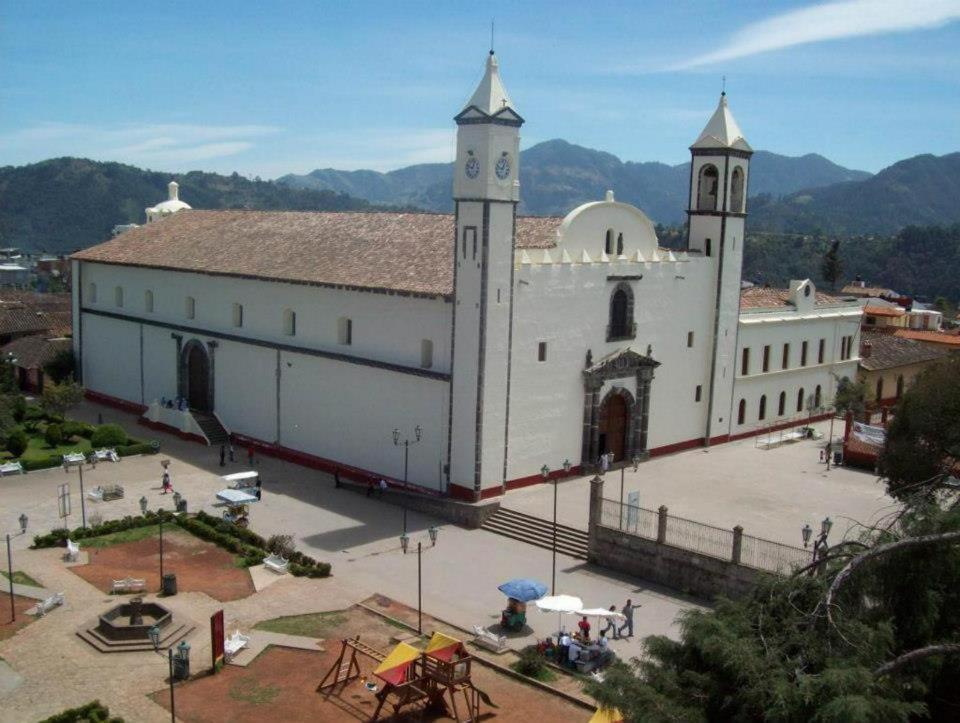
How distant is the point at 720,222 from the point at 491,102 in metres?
15.3

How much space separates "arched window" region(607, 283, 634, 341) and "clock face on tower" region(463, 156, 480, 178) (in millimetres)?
8656

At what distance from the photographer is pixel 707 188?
147 feet

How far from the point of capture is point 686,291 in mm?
42719

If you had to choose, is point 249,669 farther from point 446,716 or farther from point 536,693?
point 536,693

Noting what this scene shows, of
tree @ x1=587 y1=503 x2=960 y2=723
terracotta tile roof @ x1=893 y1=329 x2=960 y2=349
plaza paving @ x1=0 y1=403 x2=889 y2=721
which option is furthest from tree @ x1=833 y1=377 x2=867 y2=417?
tree @ x1=587 y1=503 x2=960 y2=723

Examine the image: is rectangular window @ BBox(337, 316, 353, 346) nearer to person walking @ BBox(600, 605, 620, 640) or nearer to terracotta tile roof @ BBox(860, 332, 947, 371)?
person walking @ BBox(600, 605, 620, 640)

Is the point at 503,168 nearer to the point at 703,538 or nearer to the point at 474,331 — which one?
the point at 474,331

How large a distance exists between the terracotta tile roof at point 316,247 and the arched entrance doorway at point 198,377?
161 inches

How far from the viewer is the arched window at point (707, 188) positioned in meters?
44.5

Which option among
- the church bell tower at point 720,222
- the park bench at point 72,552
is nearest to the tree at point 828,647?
the park bench at point 72,552

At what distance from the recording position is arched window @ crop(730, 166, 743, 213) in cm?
4441

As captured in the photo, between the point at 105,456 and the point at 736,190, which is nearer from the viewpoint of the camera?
the point at 105,456

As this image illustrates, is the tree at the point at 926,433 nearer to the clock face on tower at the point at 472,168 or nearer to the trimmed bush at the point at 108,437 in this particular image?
the clock face on tower at the point at 472,168

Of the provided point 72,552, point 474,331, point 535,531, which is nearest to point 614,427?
point 535,531
